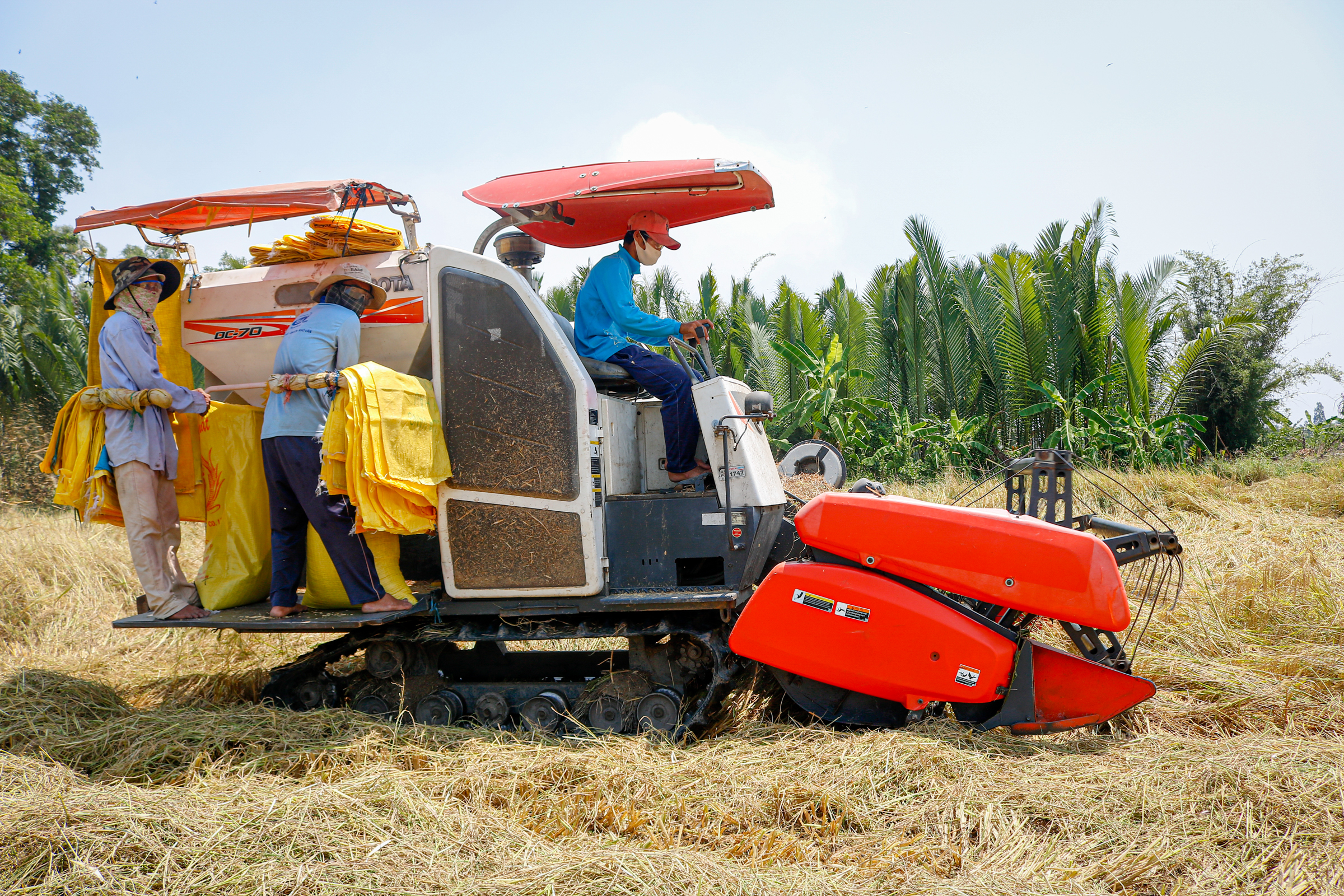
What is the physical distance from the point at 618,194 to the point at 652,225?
406mm

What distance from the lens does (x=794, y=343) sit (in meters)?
12.1

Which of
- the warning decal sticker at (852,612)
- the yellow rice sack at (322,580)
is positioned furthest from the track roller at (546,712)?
the warning decal sticker at (852,612)

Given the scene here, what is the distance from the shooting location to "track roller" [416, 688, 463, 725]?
4.21 metres

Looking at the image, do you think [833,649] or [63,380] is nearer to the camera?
[833,649]

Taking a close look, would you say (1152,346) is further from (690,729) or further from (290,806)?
(290,806)

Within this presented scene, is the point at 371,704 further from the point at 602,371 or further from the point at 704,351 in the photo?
the point at 704,351

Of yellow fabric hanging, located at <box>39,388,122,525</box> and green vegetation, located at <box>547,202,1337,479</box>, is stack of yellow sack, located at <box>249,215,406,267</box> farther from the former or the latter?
green vegetation, located at <box>547,202,1337,479</box>

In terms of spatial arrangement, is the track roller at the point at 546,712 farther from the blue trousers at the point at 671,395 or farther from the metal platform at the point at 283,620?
the blue trousers at the point at 671,395

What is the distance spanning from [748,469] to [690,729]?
1.26 meters

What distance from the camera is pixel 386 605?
13.0ft

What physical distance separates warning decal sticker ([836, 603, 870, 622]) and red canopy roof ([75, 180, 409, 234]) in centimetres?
306

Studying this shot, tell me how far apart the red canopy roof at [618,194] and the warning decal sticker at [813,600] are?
6.51 ft

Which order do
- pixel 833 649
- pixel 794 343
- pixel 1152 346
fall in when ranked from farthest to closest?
pixel 1152 346
pixel 794 343
pixel 833 649

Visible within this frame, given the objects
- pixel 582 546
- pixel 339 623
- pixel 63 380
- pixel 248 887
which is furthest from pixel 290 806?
pixel 63 380
